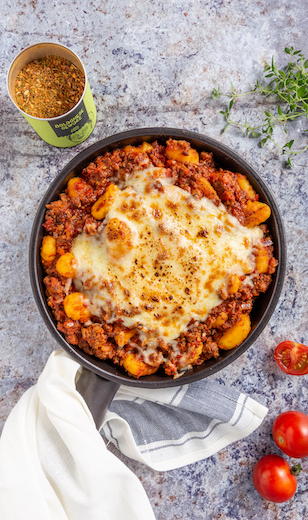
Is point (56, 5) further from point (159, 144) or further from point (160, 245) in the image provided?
point (160, 245)

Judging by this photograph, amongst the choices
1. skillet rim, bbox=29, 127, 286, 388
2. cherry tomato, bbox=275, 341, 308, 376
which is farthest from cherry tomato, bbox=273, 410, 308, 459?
skillet rim, bbox=29, 127, 286, 388

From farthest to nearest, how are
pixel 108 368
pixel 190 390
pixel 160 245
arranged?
1. pixel 190 390
2. pixel 108 368
3. pixel 160 245

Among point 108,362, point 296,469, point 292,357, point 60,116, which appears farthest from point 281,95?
point 296,469

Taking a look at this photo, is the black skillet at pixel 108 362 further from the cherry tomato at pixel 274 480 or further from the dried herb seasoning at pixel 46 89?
the cherry tomato at pixel 274 480

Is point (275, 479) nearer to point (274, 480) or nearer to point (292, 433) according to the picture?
point (274, 480)

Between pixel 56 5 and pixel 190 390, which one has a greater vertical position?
pixel 56 5

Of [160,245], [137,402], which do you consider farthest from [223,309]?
[137,402]

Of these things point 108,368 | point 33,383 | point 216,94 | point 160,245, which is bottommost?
point 33,383

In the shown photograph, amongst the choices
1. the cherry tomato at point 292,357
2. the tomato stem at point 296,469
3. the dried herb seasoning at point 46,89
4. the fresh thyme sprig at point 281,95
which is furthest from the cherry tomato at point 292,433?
the dried herb seasoning at point 46,89
